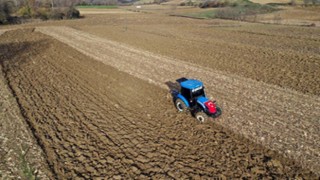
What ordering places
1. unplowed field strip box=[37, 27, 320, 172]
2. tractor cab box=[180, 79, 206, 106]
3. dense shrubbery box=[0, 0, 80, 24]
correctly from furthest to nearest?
dense shrubbery box=[0, 0, 80, 24], tractor cab box=[180, 79, 206, 106], unplowed field strip box=[37, 27, 320, 172]

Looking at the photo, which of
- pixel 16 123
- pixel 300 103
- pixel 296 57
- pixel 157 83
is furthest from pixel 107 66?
pixel 296 57

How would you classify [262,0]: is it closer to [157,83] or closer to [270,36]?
[270,36]

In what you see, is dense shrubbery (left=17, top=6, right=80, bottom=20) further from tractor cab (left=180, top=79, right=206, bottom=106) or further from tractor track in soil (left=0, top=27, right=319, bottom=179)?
tractor cab (left=180, top=79, right=206, bottom=106)

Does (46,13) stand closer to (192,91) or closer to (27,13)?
(27,13)

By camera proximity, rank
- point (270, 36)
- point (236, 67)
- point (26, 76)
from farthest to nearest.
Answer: point (270, 36), point (236, 67), point (26, 76)

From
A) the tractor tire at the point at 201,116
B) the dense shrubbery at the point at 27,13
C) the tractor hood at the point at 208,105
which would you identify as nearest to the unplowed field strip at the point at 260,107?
the tractor tire at the point at 201,116

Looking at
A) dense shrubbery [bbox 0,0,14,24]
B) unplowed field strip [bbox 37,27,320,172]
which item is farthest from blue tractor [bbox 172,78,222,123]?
dense shrubbery [bbox 0,0,14,24]

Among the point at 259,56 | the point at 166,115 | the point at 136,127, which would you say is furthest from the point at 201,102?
the point at 259,56
